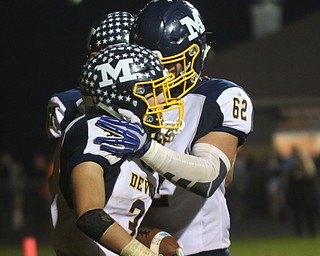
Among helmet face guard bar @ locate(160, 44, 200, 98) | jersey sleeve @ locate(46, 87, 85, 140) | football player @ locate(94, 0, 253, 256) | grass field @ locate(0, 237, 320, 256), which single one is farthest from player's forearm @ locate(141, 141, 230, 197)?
grass field @ locate(0, 237, 320, 256)

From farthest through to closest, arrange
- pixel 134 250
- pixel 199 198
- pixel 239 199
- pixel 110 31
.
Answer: pixel 239 199, pixel 110 31, pixel 199 198, pixel 134 250

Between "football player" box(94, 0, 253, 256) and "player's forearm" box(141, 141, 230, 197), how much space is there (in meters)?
0.11

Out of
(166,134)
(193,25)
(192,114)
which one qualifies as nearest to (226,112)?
(192,114)

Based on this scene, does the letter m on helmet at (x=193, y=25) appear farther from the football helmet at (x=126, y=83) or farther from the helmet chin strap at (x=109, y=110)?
the helmet chin strap at (x=109, y=110)

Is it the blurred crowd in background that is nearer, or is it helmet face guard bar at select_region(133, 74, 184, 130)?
helmet face guard bar at select_region(133, 74, 184, 130)

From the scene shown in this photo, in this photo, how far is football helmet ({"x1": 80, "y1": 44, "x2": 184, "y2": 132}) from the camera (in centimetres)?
368

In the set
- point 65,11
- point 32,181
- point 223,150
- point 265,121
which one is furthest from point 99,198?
point 65,11

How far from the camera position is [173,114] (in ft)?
14.0

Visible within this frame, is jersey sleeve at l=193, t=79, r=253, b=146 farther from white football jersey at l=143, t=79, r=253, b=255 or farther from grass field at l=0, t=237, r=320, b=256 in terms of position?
grass field at l=0, t=237, r=320, b=256

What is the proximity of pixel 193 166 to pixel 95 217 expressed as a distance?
48 centimetres

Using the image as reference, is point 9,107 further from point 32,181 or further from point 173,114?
point 173,114

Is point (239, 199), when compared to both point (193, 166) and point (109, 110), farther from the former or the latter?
point (109, 110)

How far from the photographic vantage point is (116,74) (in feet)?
12.1

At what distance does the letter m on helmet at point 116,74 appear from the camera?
3.67 m
